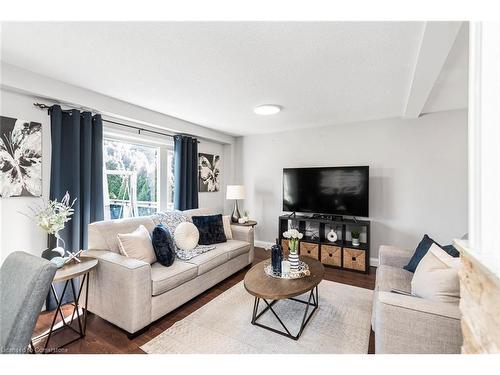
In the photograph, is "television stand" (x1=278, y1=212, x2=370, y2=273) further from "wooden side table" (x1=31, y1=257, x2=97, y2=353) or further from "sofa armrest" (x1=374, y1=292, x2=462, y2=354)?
"wooden side table" (x1=31, y1=257, x2=97, y2=353)

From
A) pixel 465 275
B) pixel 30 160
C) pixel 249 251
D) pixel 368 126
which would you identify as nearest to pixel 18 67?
pixel 30 160

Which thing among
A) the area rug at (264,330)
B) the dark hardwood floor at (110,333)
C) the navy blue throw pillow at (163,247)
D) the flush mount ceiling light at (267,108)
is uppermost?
the flush mount ceiling light at (267,108)

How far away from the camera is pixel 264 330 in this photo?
1983 mm

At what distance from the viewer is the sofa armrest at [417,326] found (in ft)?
3.98

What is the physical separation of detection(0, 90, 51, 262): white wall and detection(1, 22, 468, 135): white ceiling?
0.38 m

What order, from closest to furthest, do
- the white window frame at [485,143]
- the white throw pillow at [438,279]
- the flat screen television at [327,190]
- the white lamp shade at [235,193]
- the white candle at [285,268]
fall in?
the white window frame at [485,143] → the white throw pillow at [438,279] → the white candle at [285,268] → the flat screen television at [327,190] → the white lamp shade at [235,193]

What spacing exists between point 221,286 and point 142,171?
212 centimetres

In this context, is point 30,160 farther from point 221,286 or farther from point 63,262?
point 221,286

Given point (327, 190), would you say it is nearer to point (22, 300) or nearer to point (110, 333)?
point (110, 333)

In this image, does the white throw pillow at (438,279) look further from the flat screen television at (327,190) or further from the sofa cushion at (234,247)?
the sofa cushion at (234,247)

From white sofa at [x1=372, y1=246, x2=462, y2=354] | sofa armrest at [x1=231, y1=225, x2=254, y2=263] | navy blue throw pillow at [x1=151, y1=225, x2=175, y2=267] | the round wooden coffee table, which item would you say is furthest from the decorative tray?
sofa armrest at [x1=231, y1=225, x2=254, y2=263]

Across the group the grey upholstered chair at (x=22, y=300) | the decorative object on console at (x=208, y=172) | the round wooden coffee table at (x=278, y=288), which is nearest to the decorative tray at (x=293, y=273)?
the round wooden coffee table at (x=278, y=288)

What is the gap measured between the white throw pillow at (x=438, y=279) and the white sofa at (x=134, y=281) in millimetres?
1974

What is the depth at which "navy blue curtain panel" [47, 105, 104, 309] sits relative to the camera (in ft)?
7.70
